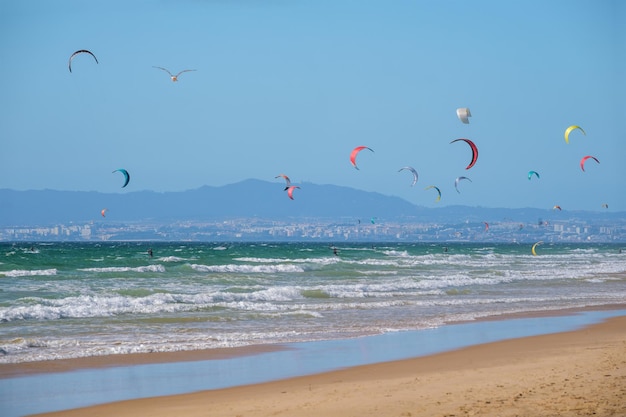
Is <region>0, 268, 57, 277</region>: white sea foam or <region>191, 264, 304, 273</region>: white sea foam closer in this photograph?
<region>0, 268, 57, 277</region>: white sea foam

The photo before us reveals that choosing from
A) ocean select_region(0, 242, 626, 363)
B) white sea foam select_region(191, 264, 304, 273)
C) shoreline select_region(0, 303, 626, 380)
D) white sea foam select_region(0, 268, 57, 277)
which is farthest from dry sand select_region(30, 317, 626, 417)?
white sea foam select_region(191, 264, 304, 273)

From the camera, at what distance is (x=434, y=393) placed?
9.38m

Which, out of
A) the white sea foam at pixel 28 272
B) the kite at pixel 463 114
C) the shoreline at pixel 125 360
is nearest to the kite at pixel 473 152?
the kite at pixel 463 114

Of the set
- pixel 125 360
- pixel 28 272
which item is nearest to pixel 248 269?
pixel 28 272

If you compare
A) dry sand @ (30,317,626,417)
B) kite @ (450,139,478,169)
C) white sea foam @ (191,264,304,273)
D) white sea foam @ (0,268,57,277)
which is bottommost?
dry sand @ (30,317,626,417)

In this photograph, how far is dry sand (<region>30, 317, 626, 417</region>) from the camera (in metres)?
8.51

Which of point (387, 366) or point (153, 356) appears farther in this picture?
point (153, 356)

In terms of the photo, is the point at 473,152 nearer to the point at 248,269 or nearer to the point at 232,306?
the point at 232,306

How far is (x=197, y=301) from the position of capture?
22.2 metres

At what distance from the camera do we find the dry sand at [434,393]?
8508mm

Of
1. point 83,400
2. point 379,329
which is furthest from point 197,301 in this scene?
point 83,400

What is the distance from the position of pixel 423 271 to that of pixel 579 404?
106 ft

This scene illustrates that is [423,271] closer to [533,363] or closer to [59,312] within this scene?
[59,312]

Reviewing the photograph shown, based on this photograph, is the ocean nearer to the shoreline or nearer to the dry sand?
the shoreline
